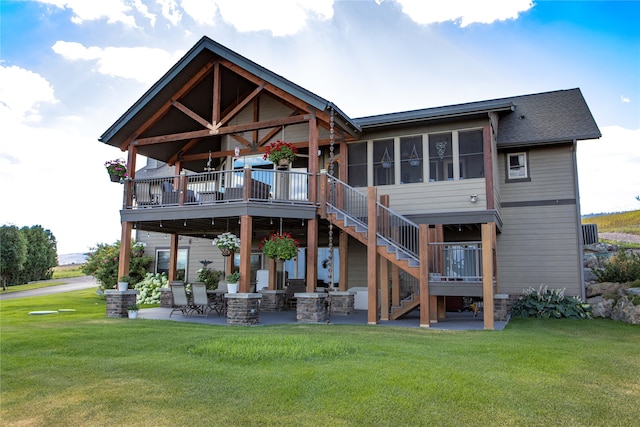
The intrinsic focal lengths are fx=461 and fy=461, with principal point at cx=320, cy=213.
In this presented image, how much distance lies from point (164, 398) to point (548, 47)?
1513 cm

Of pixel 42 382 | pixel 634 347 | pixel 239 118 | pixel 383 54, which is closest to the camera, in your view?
pixel 42 382

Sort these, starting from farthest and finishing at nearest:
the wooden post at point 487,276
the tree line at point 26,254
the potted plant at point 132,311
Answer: the tree line at point 26,254 < the potted plant at point 132,311 < the wooden post at point 487,276

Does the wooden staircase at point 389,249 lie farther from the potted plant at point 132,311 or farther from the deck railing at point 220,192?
the potted plant at point 132,311

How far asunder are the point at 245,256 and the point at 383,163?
5252mm

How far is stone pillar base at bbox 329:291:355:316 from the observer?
1303cm

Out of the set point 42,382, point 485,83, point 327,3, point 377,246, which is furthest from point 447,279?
point 485,83

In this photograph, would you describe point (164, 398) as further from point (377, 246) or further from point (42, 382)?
point (377, 246)

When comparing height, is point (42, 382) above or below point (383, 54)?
below

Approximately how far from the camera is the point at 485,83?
24047 millimetres

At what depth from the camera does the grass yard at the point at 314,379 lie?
438cm

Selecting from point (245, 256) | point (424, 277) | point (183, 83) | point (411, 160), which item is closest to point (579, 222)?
point (411, 160)

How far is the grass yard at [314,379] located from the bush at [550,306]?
4162 millimetres

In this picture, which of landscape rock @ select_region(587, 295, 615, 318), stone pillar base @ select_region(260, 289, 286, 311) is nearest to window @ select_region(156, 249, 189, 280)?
stone pillar base @ select_region(260, 289, 286, 311)

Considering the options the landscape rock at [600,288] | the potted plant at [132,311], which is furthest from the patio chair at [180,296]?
the landscape rock at [600,288]
